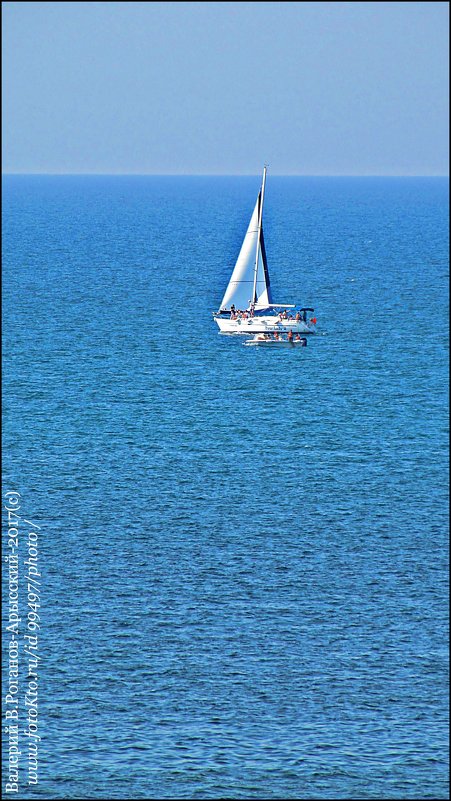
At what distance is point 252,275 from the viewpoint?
173500mm

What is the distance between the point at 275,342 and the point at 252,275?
10.6 metres

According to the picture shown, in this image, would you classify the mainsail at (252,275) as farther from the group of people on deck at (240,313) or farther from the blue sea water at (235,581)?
the blue sea water at (235,581)

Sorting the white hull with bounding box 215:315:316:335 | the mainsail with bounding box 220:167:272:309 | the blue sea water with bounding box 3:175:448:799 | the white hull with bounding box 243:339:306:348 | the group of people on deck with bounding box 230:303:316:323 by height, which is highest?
the mainsail with bounding box 220:167:272:309

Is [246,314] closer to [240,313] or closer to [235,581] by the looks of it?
[240,313]

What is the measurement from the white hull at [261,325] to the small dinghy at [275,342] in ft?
3.46

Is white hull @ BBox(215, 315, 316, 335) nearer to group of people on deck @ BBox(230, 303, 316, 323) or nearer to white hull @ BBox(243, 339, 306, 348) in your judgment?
group of people on deck @ BBox(230, 303, 316, 323)

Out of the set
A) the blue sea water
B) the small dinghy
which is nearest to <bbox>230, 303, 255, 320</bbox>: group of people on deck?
the small dinghy

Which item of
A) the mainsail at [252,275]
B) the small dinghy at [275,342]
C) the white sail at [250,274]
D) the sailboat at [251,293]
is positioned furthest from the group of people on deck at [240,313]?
the small dinghy at [275,342]

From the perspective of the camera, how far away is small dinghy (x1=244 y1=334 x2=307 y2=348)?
16838cm

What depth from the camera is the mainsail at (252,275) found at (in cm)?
17312

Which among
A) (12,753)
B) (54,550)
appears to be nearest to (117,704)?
(12,753)

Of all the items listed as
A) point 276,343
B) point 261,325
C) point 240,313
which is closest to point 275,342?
point 276,343

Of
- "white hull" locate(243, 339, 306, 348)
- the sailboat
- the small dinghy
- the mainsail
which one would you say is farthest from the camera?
the mainsail

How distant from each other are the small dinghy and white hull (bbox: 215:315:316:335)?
3.46 feet
